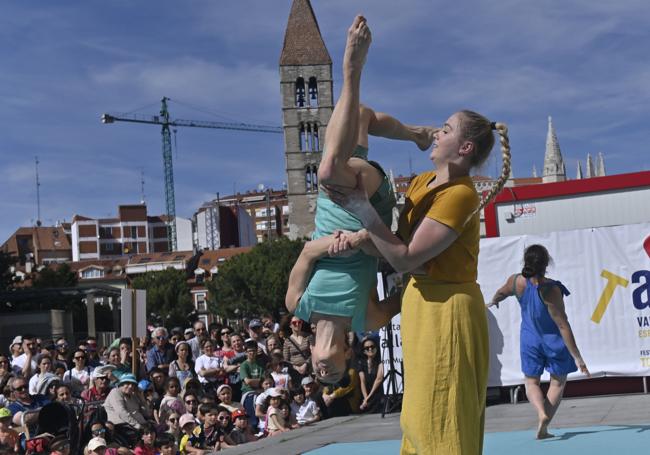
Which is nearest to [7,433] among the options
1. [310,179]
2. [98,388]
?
[98,388]

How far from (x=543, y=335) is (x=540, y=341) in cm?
7

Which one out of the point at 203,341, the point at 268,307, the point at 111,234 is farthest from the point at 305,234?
the point at 203,341

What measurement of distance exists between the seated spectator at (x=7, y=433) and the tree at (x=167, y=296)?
84397mm

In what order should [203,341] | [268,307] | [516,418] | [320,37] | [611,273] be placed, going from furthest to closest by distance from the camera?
[320,37] → [268,307] → [203,341] → [611,273] → [516,418]

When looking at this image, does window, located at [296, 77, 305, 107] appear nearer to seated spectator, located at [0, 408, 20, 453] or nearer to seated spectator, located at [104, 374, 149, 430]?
seated spectator, located at [104, 374, 149, 430]

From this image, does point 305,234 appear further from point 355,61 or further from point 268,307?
point 355,61

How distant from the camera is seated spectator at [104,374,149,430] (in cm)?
1070

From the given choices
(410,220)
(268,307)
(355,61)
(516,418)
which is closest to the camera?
(355,61)

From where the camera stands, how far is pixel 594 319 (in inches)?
512

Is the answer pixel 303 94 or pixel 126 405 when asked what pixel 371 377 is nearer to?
pixel 126 405

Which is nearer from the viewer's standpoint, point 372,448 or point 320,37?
point 372,448

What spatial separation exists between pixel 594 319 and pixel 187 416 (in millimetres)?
5577

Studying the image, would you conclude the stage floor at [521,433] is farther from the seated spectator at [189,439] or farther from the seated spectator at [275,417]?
the seated spectator at [189,439]

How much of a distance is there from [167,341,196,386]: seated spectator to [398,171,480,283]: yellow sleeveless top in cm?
947
